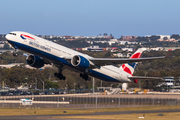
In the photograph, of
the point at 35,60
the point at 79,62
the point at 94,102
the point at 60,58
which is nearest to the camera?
the point at 60,58

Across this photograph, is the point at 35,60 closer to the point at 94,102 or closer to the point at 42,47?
the point at 42,47

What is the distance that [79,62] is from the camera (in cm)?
5409

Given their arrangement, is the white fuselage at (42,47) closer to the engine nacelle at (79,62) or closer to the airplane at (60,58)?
the airplane at (60,58)

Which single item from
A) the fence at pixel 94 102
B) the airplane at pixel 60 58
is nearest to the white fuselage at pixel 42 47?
the airplane at pixel 60 58

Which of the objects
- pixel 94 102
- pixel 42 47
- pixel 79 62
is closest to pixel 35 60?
pixel 42 47

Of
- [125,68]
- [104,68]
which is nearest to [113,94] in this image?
[125,68]

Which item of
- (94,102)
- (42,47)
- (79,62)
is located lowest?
(94,102)

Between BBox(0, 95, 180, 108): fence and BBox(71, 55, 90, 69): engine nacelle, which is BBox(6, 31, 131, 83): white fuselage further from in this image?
BBox(0, 95, 180, 108): fence

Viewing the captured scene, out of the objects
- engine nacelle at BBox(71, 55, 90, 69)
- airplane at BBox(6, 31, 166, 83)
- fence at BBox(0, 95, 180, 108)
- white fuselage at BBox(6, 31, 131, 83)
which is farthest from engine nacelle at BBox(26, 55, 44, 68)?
fence at BBox(0, 95, 180, 108)

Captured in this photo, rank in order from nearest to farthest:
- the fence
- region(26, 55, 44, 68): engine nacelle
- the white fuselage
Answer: the white fuselage, region(26, 55, 44, 68): engine nacelle, the fence

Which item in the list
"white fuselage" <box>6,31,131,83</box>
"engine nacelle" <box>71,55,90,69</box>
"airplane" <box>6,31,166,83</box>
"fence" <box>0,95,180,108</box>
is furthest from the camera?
"fence" <box>0,95,180,108</box>

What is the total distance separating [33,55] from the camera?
191 feet

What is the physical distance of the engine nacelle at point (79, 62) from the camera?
54.2 metres

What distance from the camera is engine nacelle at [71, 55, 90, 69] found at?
54156 millimetres
